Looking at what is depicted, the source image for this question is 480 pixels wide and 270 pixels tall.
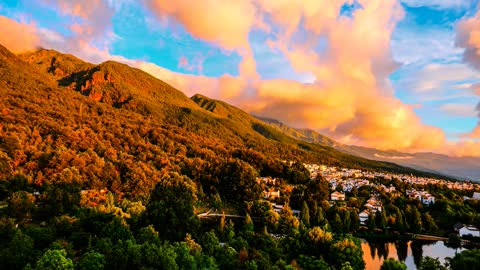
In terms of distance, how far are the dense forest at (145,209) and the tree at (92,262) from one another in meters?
0.08

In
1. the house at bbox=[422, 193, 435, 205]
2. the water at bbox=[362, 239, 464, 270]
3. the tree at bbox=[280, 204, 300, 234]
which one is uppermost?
the house at bbox=[422, 193, 435, 205]

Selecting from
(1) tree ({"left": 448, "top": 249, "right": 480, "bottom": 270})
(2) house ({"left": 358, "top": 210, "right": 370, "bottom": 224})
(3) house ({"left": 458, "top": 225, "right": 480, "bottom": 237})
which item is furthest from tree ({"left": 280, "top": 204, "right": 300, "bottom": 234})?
(3) house ({"left": 458, "top": 225, "right": 480, "bottom": 237})

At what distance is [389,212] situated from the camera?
76688 mm

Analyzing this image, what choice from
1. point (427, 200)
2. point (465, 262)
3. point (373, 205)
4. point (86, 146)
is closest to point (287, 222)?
point (465, 262)

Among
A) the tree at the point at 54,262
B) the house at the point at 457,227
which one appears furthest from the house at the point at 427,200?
the tree at the point at 54,262

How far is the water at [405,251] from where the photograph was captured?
50281 mm

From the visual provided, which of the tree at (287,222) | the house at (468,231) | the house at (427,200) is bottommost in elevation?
the tree at (287,222)

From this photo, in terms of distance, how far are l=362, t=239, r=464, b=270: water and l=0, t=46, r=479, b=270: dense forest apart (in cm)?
468

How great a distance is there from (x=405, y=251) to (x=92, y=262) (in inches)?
1955

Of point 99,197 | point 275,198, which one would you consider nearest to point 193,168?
point 275,198

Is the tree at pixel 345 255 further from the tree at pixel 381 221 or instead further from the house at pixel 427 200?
the house at pixel 427 200

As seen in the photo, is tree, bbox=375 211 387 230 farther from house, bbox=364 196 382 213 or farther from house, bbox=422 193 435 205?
house, bbox=422 193 435 205

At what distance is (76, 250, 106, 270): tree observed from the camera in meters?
26.7

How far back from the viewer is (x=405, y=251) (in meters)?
55.8
